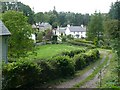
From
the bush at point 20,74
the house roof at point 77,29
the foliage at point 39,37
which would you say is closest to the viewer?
the bush at point 20,74

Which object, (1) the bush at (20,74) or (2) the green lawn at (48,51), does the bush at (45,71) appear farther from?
(2) the green lawn at (48,51)

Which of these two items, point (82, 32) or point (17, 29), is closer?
point (17, 29)

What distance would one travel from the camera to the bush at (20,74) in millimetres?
4328

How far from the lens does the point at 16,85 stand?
15.0 feet

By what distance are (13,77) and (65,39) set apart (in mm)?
19840

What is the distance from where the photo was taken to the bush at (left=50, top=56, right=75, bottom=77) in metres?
6.45

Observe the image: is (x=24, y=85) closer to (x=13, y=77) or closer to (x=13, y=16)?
(x=13, y=77)

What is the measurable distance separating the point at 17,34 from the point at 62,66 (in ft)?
10.2

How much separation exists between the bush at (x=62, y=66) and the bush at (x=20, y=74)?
48.7 inches

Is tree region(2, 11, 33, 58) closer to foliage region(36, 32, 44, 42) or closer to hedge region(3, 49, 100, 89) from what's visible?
hedge region(3, 49, 100, 89)


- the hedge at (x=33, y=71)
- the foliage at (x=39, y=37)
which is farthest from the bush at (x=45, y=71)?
the foliage at (x=39, y=37)

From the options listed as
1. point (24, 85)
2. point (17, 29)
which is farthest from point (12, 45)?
point (24, 85)

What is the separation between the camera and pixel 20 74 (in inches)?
182

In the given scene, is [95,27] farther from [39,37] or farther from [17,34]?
[17,34]
